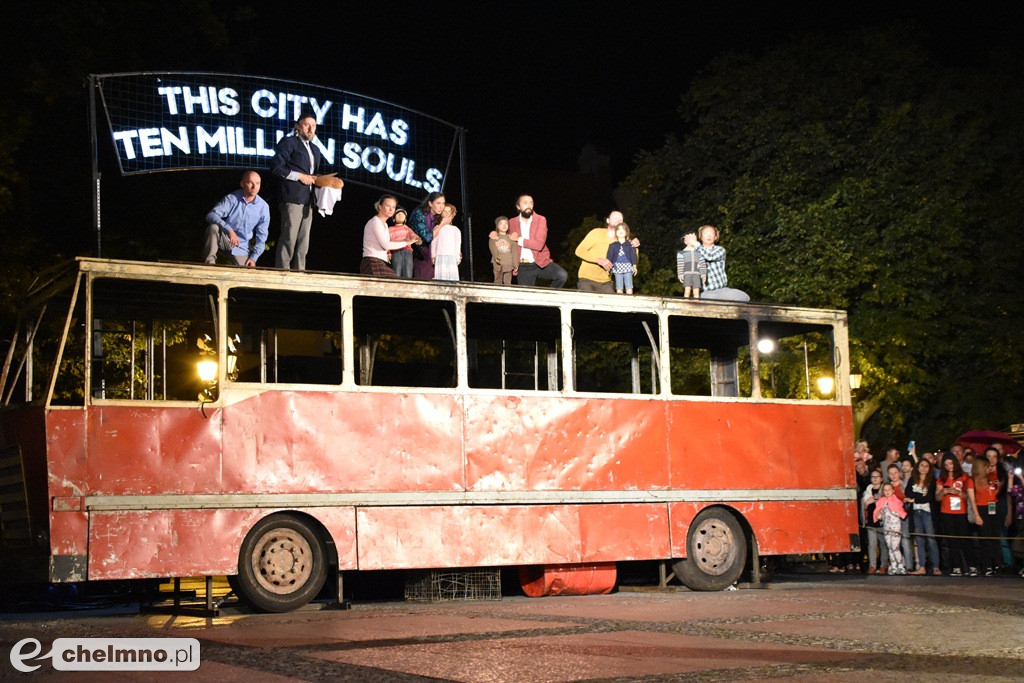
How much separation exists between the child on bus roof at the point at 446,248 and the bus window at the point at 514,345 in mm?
663

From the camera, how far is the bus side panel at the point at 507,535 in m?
12.7

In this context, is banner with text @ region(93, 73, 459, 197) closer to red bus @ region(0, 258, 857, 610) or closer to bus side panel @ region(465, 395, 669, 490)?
red bus @ region(0, 258, 857, 610)

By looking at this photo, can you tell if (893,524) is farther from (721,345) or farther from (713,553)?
(713,553)

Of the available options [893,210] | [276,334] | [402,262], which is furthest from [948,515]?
[893,210]

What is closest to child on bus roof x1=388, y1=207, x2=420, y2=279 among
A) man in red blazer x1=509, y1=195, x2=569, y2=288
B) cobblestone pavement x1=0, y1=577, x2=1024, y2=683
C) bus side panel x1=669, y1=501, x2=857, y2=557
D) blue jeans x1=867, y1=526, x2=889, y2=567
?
man in red blazer x1=509, y1=195, x2=569, y2=288

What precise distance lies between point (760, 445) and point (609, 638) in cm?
618

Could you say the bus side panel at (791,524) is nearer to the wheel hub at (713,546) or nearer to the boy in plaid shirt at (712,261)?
the wheel hub at (713,546)

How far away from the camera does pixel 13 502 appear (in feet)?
37.7

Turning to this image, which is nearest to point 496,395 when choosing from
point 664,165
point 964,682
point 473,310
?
point 473,310

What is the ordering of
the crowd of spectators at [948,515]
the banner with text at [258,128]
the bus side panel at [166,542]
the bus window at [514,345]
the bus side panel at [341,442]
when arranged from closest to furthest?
the bus side panel at [166,542] → the bus side panel at [341,442] → the bus window at [514,345] → the banner with text at [258,128] → the crowd of spectators at [948,515]

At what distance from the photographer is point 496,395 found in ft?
44.8

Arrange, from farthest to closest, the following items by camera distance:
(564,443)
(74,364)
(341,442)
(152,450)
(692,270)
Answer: (74,364)
(692,270)
(564,443)
(341,442)
(152,450)

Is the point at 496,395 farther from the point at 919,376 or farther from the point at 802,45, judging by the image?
the point at 802,45

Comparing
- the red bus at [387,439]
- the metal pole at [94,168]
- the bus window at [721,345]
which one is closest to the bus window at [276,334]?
the red bus at [387,439]
